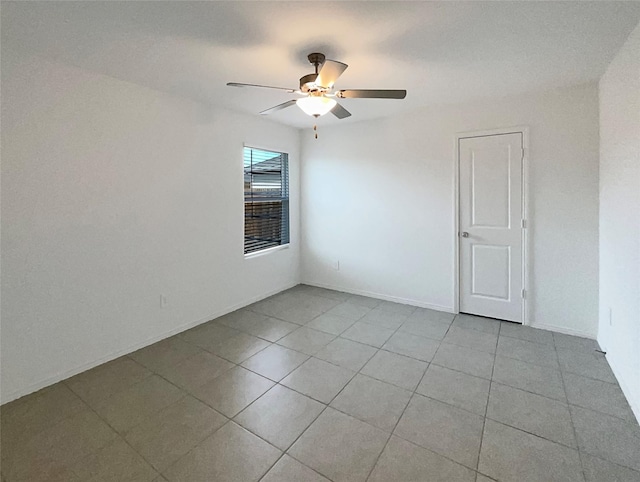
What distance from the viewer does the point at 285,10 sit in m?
1.75

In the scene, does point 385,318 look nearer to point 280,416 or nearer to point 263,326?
point 263,326

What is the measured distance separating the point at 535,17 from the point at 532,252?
7.28 ft

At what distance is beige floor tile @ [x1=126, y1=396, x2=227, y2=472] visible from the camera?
5.57 ft

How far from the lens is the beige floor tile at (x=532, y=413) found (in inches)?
71.5

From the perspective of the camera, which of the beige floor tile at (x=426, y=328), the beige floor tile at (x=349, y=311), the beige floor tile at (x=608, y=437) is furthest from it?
the beige floor tile at (x=349, y=311)

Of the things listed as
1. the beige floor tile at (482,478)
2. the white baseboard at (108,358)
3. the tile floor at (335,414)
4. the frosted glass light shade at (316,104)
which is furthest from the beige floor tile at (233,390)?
the frosted glass light shade at (316,104)

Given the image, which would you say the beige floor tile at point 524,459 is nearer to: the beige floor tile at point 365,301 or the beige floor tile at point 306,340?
the beige floor tile at point 306,340

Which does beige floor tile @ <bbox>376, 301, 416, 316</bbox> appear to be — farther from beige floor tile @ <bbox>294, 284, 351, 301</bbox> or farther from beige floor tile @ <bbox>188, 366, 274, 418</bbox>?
beige floor tile @ <bbox>188, 366, 274, 418</bbox>

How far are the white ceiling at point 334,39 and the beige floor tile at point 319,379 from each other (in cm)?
243

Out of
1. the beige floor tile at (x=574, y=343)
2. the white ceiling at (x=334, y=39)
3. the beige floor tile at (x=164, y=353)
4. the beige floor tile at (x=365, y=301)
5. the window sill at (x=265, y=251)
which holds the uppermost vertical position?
the white ceiling at (x=334, y=39)

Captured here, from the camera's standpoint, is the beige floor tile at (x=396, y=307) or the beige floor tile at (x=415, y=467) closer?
the beige floor tile at (x=415, y=467)

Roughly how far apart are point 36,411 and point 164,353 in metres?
0.91

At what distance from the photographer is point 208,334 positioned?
3.21 meters

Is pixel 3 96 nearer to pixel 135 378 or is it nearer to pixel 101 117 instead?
pixel 101 117
